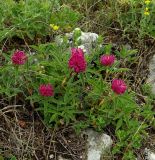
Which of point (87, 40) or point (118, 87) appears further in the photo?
point (87, 40)

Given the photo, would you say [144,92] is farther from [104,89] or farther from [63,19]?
[63,19]

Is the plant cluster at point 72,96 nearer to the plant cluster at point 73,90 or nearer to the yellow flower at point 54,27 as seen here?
the plant cluster at point 73,90

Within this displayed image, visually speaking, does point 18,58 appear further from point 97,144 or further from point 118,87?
point 97,144

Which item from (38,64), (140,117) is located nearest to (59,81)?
(38,64)

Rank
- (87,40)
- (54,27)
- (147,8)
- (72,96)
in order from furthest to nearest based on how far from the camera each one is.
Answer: (147,8) → (87,40) → (54,27) → (72,96)

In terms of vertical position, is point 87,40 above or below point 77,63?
below

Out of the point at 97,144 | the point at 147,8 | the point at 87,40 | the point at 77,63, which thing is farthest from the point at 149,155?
the point at 147,8

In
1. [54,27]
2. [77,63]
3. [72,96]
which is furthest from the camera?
[54,27]

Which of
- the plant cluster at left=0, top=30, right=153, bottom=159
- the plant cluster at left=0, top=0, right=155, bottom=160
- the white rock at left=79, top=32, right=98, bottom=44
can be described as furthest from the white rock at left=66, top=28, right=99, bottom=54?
the plant cluster at left=0, top=30, right=153, bottom=159

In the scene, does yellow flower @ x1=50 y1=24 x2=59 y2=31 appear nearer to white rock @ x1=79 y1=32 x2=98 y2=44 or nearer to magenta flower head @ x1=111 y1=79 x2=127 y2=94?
white rock @ x1=79 y1=32 x2=98 y2=44
